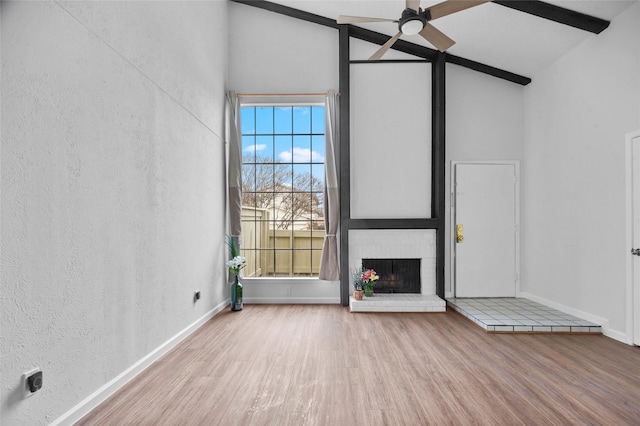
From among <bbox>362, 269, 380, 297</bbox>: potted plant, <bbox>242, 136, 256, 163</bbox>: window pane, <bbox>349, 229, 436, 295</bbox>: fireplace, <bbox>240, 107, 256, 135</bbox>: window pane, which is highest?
<bbox>240, 107, 256, 135</bbox>: window pane

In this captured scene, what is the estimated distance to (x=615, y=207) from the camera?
3.48 metres

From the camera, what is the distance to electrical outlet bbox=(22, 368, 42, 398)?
1640 millimetres

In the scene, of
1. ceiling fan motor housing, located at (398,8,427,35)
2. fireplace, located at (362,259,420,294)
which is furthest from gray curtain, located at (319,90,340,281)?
ceiling fan motor housing, located at (398,8,427,35)

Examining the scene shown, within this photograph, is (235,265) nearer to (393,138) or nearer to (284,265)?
(284,265)

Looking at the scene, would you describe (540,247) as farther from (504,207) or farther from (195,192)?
(195,192)

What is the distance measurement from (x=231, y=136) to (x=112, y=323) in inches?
122

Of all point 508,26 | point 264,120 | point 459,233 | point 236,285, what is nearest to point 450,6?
point 508,26

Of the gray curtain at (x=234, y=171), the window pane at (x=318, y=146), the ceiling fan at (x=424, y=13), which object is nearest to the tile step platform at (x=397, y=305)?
the gray curtain at (x=234, y=171)

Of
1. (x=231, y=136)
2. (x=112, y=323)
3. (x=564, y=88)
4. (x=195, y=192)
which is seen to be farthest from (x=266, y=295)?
(x=564, y=88)

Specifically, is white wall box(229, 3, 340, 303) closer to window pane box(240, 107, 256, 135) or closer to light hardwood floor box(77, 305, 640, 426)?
window pane box(240, 107, 256, 135)

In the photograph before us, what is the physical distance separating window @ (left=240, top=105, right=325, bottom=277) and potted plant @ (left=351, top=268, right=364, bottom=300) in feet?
2.00

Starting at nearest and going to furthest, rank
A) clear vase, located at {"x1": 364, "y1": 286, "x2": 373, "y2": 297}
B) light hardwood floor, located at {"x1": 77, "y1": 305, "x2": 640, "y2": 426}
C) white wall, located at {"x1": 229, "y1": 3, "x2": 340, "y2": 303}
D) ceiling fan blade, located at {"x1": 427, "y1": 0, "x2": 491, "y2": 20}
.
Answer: light hardwood floor, located at {"x1": 77, "y1": 305, "x2": 640, "y2": 426}, ceiling fan blade, located at {"x1": 427, "y1": 0, "x2": 491, "y2": 20}, clear vase, located at {"x1": 364, "y1": 286, "x2": 373, "y2": 297}, white wall, located at {"x1": 229, "y1": 3, "x2": 340, "y2": 303}

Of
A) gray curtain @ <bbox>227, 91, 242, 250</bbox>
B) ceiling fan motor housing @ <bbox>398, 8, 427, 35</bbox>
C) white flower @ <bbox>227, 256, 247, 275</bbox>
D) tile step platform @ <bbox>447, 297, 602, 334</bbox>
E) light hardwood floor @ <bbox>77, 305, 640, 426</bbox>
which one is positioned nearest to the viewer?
light hardwood floor @ <bbox>77, 305, 640, 426</bbox>

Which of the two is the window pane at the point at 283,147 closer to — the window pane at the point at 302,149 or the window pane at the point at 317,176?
the window pane at the point at 302,149
